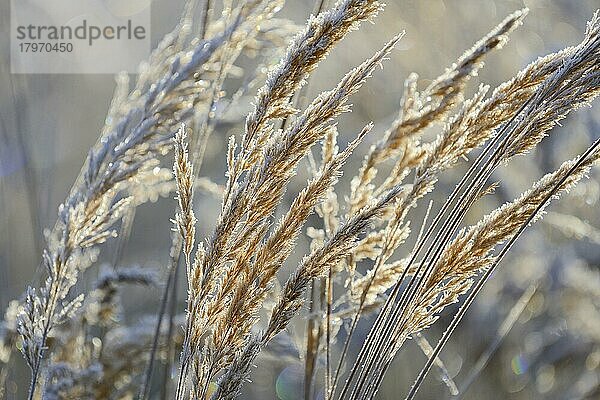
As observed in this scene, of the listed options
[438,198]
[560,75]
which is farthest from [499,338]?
[438,198]

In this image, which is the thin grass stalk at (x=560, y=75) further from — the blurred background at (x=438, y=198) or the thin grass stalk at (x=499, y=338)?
the blurred background at (x=438, y=198)

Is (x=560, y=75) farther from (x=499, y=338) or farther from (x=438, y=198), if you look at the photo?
(x=438, y=198)

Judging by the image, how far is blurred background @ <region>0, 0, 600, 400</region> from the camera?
5.68 feet

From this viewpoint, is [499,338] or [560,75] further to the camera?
[499,338]

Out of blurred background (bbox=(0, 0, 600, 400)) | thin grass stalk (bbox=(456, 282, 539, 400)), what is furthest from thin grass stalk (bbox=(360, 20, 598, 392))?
blurred background (bbox=(0, 0, 600, 400))

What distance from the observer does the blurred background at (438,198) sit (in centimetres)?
173

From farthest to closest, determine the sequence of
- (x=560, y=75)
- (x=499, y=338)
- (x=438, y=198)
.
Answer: (x=438, y=198)
(x=499, y=338)
(x=560, y=75)

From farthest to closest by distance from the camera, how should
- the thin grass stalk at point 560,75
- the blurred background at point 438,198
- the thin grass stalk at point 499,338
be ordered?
the blurred background at point 438,198
the thin grass stalk at point 499,338
the thin grass stalk at point 560,75

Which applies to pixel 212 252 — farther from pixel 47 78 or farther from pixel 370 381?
pixel 47 78

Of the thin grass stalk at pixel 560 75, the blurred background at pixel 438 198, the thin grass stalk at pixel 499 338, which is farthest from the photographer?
the blurred background at pixel 438 198

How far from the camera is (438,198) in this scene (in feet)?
6.72

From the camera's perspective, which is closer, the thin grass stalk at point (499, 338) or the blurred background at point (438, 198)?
the thin grass stalk at point (499, 338)

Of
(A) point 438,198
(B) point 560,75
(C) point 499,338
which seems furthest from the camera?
(A) point 438,198

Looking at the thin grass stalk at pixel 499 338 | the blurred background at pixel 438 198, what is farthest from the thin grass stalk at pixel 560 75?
the blurred background at pixel 438 198
